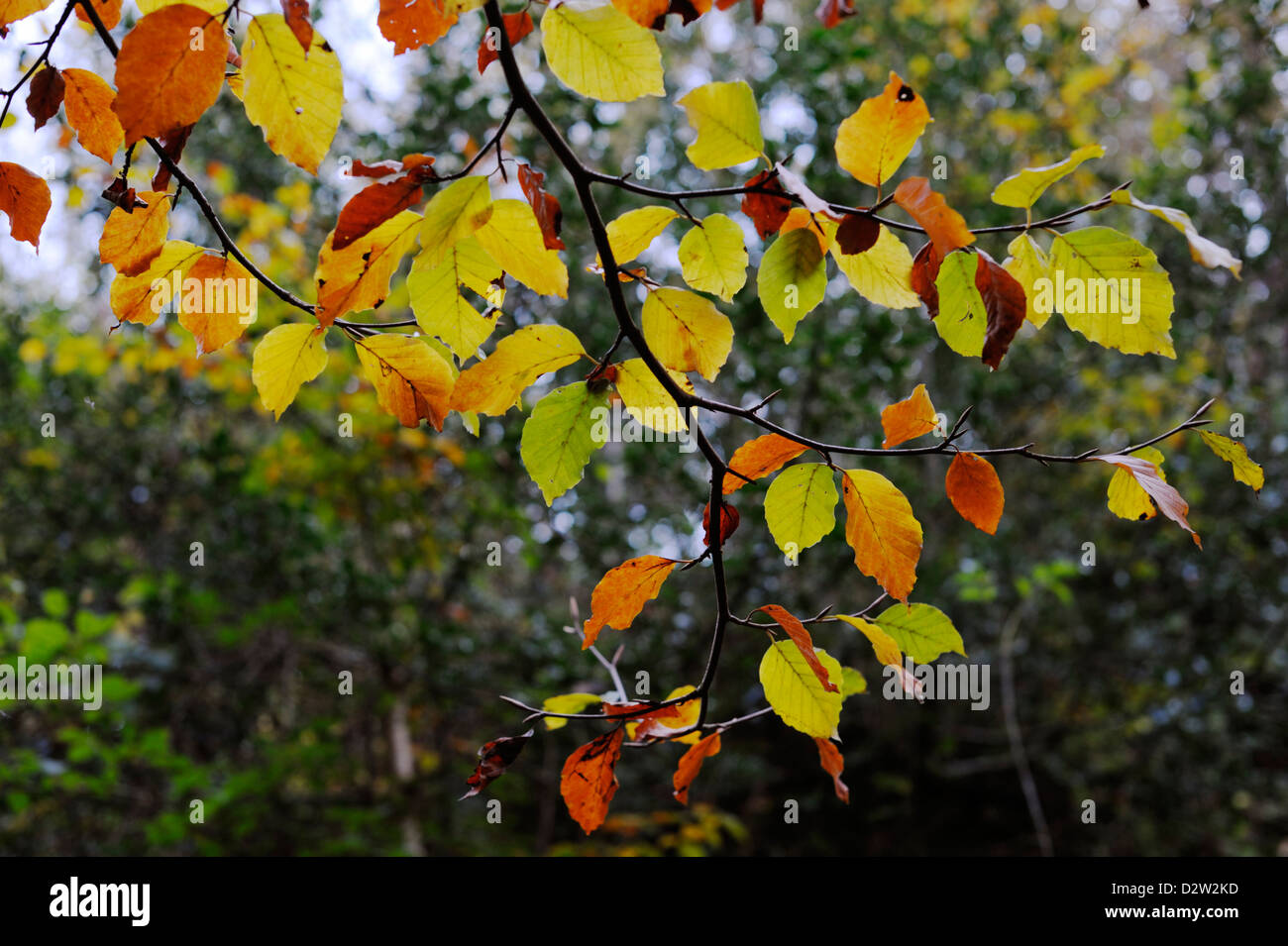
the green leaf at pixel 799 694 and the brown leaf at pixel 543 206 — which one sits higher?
the brown leaf at pixel 543 206

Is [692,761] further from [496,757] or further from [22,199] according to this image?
[22,199]

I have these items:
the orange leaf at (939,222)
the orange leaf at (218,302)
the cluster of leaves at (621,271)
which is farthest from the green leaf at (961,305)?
the orange leaf at (218,302)

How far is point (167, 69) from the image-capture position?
52 cm

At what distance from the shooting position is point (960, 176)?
441cm

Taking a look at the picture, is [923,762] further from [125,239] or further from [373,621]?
[125,239]

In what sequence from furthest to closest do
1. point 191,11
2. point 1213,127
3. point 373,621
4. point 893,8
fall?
1. point 893,8
2. point 1213,127
3. point 373,621
4. point 191,11

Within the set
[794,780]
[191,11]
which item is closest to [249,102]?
[191,11]

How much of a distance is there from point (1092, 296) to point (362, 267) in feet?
1.76

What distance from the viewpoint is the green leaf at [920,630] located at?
73cm

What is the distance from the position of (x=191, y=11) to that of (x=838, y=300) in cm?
327

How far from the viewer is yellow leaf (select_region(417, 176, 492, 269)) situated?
1.75ft

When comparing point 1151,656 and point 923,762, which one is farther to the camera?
point 923,762

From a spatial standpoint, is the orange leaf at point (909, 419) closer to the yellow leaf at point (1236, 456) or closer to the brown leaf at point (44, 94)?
the yellow leaf at point (1236, 456)
